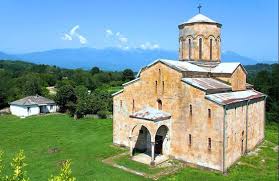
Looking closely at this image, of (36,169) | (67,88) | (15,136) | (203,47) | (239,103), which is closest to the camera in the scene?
(36,169)

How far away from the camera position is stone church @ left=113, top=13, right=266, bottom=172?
72.2 ft

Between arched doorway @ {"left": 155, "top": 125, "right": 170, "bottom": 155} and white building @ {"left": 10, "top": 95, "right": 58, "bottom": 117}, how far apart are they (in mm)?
30253

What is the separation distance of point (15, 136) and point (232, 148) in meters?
21.3

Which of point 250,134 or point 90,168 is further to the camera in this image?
point 250,134

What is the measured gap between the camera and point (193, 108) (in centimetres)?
2288

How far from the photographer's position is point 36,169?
21.8 metres

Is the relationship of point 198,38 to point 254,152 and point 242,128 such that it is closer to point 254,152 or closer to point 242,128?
point 242,128

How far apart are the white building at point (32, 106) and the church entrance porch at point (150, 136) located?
2829cm

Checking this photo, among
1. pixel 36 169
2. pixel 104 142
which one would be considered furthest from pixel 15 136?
pixel 36 169

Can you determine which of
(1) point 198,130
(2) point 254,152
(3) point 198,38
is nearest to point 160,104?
(1) point 198,130

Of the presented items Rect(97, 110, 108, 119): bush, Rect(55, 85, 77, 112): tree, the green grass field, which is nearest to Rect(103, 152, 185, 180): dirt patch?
the green grass field

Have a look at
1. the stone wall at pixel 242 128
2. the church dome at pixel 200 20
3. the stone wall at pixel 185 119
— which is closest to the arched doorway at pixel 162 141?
the stone wall at pixel 185 119

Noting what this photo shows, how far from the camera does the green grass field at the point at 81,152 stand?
68.7 feet

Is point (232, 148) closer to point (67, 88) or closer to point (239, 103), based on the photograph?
point (239, 103)
